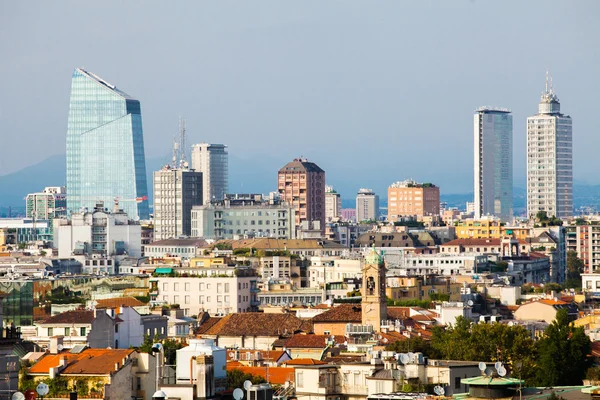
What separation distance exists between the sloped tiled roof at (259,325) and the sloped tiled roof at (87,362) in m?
28.7

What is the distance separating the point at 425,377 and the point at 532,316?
157 ft

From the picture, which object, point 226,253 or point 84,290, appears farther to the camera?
point 226,253

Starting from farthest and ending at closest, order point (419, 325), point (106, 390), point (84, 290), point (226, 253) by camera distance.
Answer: point (226, 253) → point (84, 290) → point (419, 325) → point (106, 390)

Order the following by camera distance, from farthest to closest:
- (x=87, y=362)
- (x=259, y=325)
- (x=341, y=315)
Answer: (x=259, y=325) < (x=341, y=315) < (x=87, y=362)

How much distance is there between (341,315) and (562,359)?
73.6ft

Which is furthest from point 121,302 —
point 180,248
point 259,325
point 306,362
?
point 180,248

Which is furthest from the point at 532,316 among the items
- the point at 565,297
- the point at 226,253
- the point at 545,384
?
the point at 226,253

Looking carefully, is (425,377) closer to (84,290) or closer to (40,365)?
(40,365)

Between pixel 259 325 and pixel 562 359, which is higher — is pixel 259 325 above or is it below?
below

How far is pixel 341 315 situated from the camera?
82188mm

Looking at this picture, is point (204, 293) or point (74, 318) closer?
point (74, 318)

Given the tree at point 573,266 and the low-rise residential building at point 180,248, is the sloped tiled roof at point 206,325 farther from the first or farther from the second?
the tree at point 573,266

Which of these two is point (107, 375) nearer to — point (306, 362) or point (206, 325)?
point (306, 362)

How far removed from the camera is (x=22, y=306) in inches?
3494
